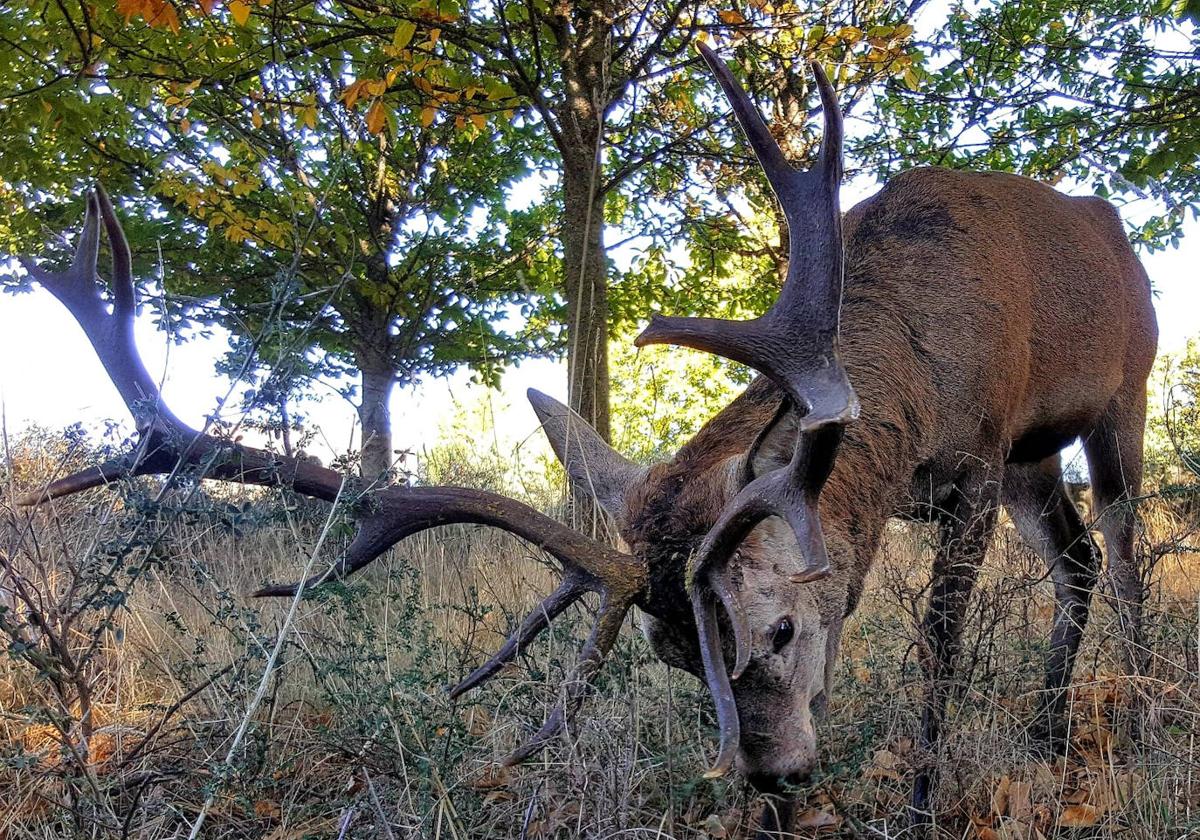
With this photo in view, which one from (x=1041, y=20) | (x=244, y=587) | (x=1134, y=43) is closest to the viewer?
(x=244, y=587)

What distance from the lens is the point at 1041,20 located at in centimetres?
847

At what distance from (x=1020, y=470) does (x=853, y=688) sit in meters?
2.19

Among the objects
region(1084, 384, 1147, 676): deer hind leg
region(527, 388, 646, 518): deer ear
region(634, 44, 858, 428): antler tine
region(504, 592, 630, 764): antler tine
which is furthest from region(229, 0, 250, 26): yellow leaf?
region(1084, 384, 1147, 676): deer hind leg

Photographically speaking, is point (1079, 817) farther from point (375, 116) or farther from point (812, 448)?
point (375, 116)

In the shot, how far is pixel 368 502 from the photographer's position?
3.37m

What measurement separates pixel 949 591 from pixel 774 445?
1.14 meters

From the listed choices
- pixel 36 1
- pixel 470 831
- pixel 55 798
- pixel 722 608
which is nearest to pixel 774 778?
pixel 722 608

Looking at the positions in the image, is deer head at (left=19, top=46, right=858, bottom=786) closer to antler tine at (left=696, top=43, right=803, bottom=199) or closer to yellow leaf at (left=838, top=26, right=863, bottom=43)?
antler tine at (left=696, top=43, right=803, bottom=199)

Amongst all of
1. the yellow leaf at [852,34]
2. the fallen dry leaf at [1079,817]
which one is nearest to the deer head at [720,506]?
the fallen dry leaf at [1079,817]

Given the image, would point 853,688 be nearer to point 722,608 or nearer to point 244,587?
point 722,608

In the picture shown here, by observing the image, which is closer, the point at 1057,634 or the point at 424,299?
the point at 1057,634

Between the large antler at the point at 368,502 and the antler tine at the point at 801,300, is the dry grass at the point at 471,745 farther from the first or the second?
the antler tine at the point at 801,300

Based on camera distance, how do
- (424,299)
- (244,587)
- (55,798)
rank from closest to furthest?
(55,798), (244,587), (424,299)

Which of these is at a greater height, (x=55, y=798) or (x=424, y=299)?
(x=424, y=299)
